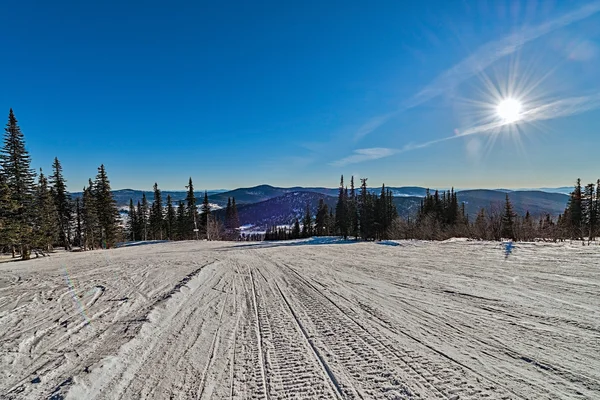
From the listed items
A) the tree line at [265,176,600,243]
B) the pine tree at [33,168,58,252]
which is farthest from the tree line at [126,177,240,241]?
the tree line at [265,176,600,243]

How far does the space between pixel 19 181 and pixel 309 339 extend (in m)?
28.4

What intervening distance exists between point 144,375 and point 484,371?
4.10m

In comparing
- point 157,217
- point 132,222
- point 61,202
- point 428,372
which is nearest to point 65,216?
point 61,202

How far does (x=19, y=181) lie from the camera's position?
2095 centimetres

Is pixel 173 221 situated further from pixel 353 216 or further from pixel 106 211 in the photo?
pixel 353 216

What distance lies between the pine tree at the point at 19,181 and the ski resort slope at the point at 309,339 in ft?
57.1

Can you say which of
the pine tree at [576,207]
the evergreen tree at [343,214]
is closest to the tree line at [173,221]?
the evergreen tree at [343,214]

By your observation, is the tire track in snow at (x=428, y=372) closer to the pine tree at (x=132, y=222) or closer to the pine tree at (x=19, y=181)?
the pine tree at (x=19, y=181)

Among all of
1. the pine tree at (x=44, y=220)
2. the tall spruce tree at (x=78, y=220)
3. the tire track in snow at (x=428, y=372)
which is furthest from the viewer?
the tall spruce tree at (x=78, y=220)

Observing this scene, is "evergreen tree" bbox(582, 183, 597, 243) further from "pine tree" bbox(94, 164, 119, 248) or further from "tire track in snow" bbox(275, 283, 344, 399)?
"pine tree" bbox(94, 164, 119, 248)

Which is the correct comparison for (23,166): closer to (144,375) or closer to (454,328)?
(144,375)

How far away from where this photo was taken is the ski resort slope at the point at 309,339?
9.61 feet

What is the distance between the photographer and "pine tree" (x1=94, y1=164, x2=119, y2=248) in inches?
1228

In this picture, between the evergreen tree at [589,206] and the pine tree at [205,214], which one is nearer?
the evergreen tree at [589,206]
